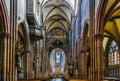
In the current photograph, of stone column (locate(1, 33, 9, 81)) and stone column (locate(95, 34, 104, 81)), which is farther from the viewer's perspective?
stone column (locate(95, 34, 104, 81))

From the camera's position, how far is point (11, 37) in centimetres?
1791

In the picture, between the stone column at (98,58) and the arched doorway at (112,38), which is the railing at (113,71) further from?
the stone column at (98,58)

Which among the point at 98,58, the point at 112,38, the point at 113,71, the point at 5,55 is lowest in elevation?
the point at 113,71

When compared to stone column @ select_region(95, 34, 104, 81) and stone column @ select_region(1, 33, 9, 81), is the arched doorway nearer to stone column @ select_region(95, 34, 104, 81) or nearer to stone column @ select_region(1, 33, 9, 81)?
stone column @ select_region(95, 34, 104, 81)

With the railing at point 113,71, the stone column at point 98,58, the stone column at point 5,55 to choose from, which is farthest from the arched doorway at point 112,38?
the stone column at point 5,55

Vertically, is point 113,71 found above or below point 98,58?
below

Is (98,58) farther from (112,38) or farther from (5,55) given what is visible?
(112,38)

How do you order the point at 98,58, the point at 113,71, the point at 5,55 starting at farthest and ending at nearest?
1. the point at 113,71
2. the point at 98,58
3. the point at 5,55

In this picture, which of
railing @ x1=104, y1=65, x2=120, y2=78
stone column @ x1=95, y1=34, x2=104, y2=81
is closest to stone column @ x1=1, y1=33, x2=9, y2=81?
stone column @ x1=95, y1=34, x2=104, y2=81

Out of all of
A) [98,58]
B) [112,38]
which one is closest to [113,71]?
[112,38]

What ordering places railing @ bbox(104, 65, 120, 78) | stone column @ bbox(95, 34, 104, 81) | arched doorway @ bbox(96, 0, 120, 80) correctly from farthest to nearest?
1. railing @ bbox(104, 65, 120, 78)
2. arched doorway @ bbox(96, 0, 120, 80)
3. stone column @ bbox(95, 34, 104, 81)

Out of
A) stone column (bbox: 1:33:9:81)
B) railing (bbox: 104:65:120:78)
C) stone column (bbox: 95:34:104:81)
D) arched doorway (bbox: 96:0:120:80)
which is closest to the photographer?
stone column (bbox: 1:33:9:81)

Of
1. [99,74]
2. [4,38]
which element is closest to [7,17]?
[4,38]

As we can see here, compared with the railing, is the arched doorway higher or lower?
higher
